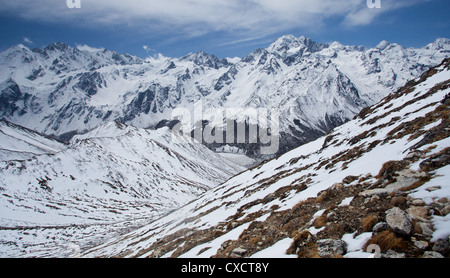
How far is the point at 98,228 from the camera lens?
10350 cm

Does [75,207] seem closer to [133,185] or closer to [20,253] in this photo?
[133,185]

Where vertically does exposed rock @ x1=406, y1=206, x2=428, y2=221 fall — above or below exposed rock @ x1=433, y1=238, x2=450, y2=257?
above

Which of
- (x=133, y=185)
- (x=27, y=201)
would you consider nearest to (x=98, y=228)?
(x=27, y=201)

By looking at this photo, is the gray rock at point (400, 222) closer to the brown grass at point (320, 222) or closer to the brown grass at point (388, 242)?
the brown grass at point (388, 242)

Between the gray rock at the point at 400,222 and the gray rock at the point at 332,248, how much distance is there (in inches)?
67.6

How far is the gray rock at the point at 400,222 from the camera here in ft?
26.6

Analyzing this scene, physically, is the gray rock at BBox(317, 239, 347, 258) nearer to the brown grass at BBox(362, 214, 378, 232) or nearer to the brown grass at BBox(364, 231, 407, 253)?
the brown grass at BBox(364, 231, 407, 253)

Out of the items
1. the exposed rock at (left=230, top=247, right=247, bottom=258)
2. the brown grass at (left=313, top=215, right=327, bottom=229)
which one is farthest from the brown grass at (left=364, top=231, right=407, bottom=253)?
the exposed rock at (left=230, top=247, right=247, bottom=258)

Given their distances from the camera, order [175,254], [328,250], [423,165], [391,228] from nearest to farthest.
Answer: [391,228] → [328,250] → [423,165] → [175,254]

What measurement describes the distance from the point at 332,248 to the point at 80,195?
156568 millimetres

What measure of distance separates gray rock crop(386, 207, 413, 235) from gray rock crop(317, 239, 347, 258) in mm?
1717

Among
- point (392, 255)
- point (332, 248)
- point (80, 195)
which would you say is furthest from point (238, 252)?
point (80, 195)

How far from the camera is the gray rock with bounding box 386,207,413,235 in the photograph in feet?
26.6

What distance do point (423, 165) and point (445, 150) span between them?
1.50 m
